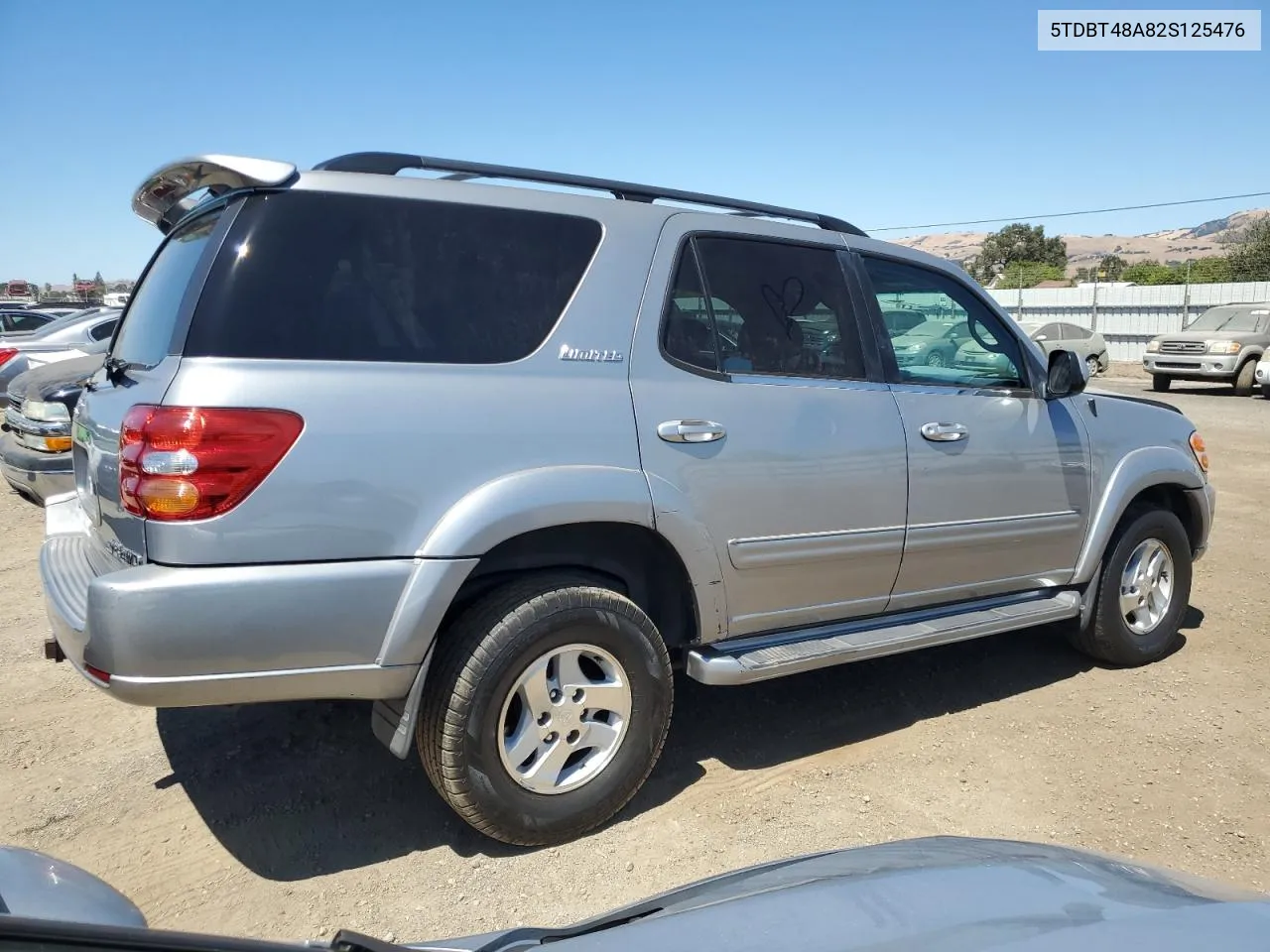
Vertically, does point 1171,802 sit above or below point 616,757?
below

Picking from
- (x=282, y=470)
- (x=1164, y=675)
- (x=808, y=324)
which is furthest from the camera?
(x=1164, y=675)

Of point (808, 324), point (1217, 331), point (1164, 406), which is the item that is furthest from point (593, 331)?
point (1217, 331)

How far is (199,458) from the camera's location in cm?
253

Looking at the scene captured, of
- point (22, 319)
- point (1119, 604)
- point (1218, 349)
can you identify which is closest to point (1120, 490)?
point (1119, 604)

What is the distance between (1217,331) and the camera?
63.4 ft

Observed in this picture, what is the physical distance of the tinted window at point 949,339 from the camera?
13.2 feet

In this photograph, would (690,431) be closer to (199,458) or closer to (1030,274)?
(199,458)

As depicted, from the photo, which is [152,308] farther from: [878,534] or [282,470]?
[878,534]

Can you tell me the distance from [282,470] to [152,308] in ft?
3.52

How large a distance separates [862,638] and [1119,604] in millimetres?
1758

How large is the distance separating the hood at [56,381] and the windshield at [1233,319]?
2020cm

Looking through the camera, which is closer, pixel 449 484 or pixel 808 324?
pixel 449 484

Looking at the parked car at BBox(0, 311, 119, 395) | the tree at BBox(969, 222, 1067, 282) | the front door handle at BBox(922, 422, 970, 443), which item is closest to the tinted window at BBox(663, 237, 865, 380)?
the front door handle at BBox(922, 422, 970, 443)

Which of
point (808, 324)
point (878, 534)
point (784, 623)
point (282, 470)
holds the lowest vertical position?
point (784, 623)
